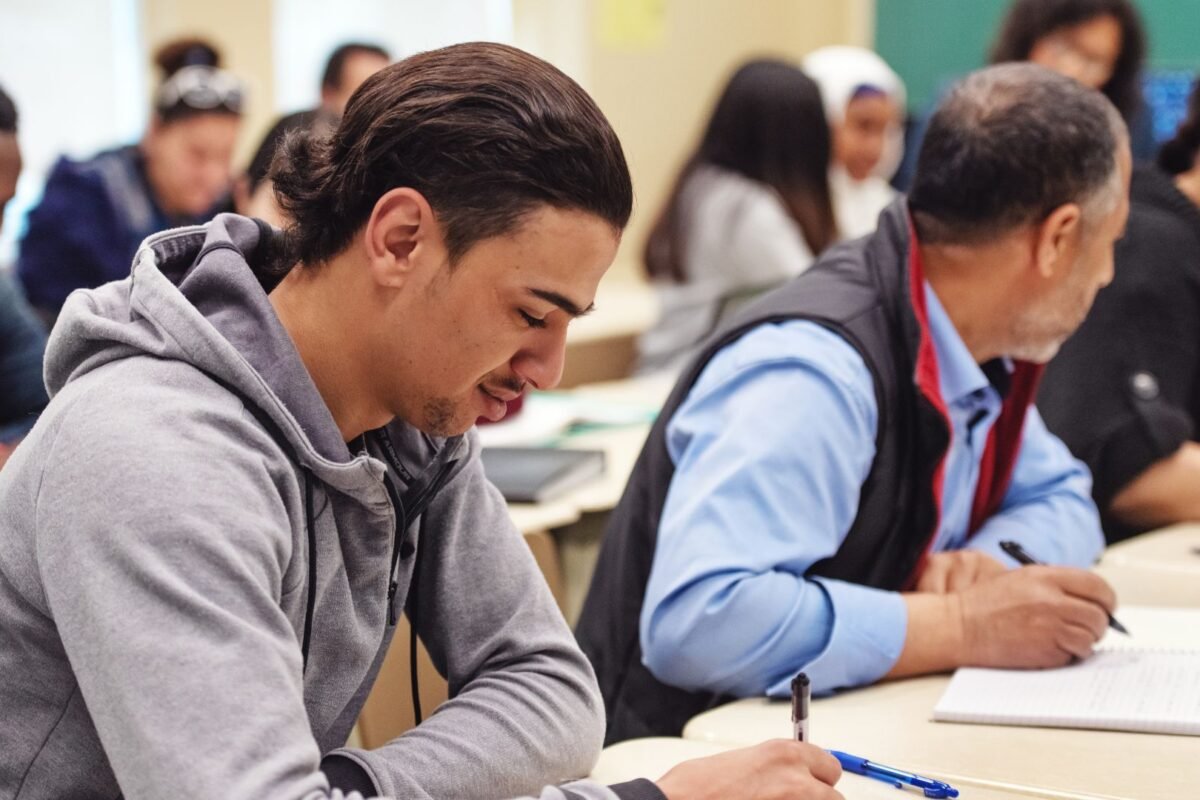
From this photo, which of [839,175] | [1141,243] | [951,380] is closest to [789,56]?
[839,175]

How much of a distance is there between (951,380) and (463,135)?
3.01 feet

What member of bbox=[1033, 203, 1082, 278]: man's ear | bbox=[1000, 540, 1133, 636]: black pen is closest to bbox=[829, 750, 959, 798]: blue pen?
bbox=[1000, 540, 1133, 636]: black pen

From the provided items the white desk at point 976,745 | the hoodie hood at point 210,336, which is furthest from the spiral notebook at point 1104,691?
the hoodie hood at point 210,336

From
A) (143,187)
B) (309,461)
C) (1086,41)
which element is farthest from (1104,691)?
(143,187)

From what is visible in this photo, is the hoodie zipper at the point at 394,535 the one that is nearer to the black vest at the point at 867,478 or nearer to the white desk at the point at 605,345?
the black vest at the point at 867,478

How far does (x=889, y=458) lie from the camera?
167 centimetres

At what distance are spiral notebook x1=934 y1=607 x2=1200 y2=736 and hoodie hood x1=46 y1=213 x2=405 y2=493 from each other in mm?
688

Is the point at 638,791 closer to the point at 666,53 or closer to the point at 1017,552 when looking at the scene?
the point at 1017,552

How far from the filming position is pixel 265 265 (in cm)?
121

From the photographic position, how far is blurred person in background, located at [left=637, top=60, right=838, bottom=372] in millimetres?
4340

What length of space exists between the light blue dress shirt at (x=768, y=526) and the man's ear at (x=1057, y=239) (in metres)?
0.30

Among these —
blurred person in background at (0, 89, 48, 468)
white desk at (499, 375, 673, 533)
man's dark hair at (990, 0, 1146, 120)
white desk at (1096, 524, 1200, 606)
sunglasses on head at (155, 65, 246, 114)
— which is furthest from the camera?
sunglasses on head at (155, 65, 246, 114)

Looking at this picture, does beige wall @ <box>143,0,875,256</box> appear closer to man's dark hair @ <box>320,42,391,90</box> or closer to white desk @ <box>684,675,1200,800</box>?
man's dark hair @ <box>320,42,391,90</box>

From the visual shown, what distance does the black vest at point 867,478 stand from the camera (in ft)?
5.49
